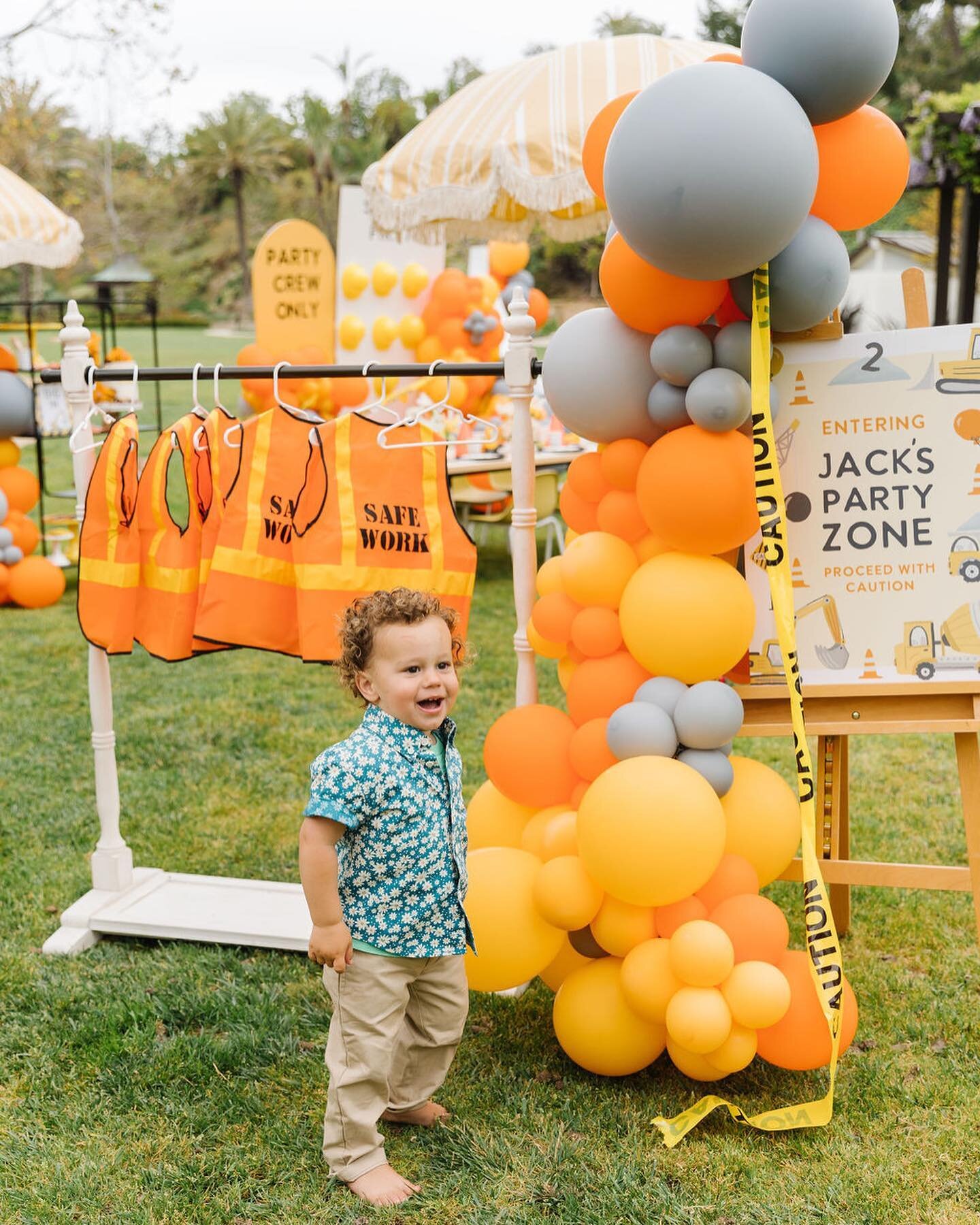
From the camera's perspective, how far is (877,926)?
3467 mm

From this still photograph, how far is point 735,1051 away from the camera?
237cm

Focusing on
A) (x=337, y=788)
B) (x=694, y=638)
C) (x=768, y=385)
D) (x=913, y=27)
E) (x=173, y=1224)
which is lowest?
(x=173, y=1224)

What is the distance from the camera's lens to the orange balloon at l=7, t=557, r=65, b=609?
7.94 metres

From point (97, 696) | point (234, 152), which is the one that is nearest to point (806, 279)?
point (97, 696)

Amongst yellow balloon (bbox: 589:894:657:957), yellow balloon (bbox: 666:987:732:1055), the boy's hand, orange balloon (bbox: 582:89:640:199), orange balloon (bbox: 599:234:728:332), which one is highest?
orange balloon (bbox: 582:89:640:199)

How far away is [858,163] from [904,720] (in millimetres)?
1198

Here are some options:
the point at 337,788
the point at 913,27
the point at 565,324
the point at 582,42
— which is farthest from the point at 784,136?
the point at 913,27

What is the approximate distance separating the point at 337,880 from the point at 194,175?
44586 millimetres

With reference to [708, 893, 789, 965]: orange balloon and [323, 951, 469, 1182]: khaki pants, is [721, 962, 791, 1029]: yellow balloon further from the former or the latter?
[323, 951, 469, 1182]: khaki pants

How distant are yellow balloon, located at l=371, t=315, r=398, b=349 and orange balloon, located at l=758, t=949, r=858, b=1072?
8029 mm

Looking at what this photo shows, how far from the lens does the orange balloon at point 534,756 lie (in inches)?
105

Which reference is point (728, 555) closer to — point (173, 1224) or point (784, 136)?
point (784, 136)

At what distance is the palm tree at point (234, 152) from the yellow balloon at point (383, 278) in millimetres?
34073

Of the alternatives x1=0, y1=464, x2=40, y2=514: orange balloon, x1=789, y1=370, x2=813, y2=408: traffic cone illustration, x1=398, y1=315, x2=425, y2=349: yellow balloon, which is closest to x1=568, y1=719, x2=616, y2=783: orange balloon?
x1=789, y1=370, x2=813, y2=408: traffic cone illustration
